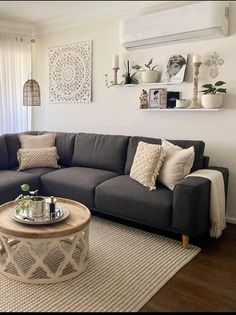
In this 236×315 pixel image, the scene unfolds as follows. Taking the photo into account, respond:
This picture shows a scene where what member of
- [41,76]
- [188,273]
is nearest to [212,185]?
[188,273]

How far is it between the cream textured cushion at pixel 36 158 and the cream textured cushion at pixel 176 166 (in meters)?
1.46

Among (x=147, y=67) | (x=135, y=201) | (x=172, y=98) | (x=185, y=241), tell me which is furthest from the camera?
(x=147, y=67)

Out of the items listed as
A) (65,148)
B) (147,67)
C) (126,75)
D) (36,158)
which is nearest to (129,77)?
(126,75)

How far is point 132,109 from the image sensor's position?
359cm

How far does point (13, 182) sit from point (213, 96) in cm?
215

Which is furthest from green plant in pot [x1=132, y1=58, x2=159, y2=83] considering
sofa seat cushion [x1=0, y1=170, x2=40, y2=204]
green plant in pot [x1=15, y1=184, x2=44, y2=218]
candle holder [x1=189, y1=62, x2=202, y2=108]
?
green plant in pot [x1=15, y1=184, x2=44, y2=218]

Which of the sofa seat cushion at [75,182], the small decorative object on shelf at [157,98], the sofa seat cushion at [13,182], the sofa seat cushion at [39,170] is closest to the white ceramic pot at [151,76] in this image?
the small decorative object on shelf at [157,98]

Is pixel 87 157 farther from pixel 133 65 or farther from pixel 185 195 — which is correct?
pixel 185 195

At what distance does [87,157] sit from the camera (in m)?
3.56

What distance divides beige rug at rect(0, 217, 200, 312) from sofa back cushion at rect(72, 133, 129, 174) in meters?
0.89

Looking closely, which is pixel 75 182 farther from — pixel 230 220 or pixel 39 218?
pixel 230 220

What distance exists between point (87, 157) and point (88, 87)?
99 centimetres

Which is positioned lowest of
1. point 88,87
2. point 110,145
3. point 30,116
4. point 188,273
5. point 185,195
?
point 188,273

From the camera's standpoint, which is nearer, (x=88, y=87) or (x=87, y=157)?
(x=87, y=157)
